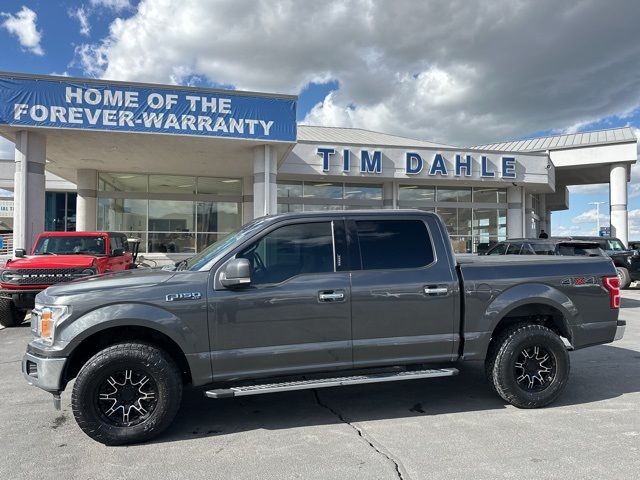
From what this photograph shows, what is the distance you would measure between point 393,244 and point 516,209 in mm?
21816

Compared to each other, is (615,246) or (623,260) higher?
(615,246)

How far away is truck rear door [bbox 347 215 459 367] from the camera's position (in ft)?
14.8

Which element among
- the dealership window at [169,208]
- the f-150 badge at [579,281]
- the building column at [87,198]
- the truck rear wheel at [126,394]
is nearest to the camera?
the truck rear wheel at [126,394]

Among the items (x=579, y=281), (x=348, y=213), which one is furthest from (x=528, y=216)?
(x=348, y=213)

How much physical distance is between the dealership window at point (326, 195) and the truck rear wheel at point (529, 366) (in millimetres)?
17390

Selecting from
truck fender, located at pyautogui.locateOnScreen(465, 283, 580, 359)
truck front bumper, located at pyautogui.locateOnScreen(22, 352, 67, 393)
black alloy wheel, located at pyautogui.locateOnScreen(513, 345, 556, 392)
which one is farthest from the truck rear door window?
truck front bumper, located at pyautogui.locateOnScreen(22, 352, 67, 393)

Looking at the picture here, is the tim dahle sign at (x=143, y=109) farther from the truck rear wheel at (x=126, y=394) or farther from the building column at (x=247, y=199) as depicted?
the truck rear wheel at (x=126, y=394)

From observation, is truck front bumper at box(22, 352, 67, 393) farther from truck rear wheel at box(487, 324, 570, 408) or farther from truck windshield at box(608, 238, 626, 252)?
truck windshield at box(608, 238, 626, 252)

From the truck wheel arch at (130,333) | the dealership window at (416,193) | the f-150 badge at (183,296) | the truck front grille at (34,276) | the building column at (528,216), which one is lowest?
the truck wheel arch at (130,333)

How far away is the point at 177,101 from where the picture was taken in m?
13.9

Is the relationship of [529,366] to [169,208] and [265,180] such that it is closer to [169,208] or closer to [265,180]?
[265,180]

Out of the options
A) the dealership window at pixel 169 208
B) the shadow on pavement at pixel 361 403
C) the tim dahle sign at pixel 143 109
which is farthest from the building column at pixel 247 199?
the shadow on pavement at pixel 361 403

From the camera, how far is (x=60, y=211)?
105ft

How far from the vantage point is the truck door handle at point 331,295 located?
439 cm
